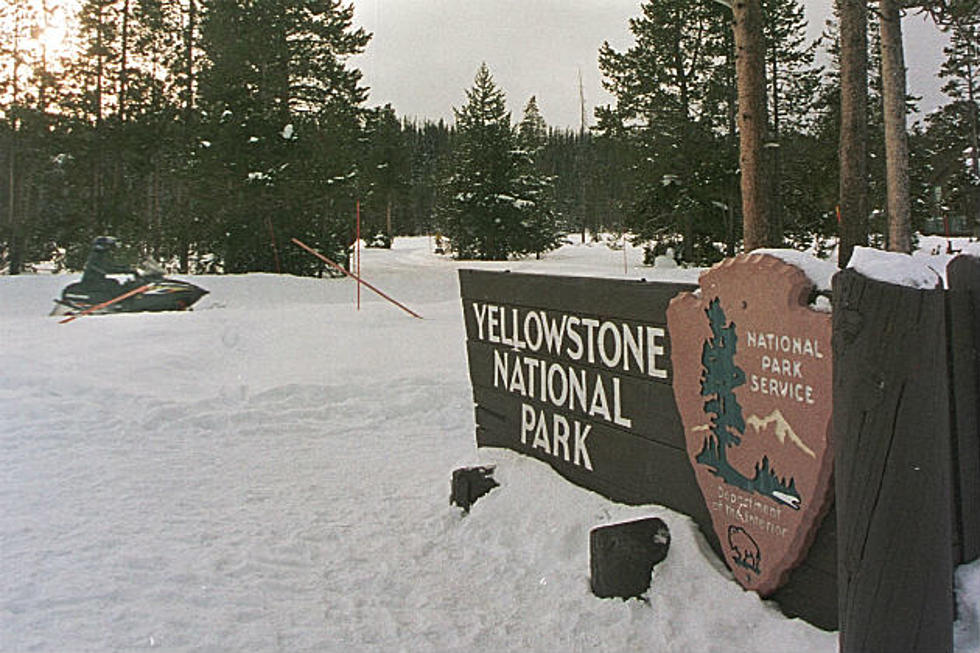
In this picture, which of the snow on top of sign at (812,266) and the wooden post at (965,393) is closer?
the wooden post at (965,393)

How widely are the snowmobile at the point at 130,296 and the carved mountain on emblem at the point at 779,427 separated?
1329cm

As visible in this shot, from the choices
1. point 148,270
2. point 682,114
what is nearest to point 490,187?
point 682,114

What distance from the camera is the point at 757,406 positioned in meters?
3.06

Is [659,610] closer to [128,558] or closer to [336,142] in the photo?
[128,558]

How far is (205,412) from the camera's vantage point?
7145 millimetres

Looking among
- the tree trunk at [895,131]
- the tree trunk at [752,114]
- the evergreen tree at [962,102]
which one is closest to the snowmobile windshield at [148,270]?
the tree trunk at [752,114]

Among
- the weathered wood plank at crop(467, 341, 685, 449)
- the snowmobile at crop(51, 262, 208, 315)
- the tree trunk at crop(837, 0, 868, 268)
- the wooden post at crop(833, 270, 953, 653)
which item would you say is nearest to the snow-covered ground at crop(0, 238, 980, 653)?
the weathered wood plank at crop(467, 341, 685, 449)

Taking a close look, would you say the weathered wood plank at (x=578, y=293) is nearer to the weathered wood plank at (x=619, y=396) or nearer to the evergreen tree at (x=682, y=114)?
the weathered wood plank at (x=619, y=396)

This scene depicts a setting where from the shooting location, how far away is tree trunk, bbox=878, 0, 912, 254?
12500 millimetres

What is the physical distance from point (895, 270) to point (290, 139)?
25332 mm

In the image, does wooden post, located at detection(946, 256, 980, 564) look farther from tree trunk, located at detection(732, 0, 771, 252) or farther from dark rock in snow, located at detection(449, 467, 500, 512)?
tree trunk, located at detection(732, 0, 771, 252)

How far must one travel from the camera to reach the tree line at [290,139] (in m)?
25.5

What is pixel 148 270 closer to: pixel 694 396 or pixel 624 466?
pixel 624 466

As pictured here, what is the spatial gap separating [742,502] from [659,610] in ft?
1.76
